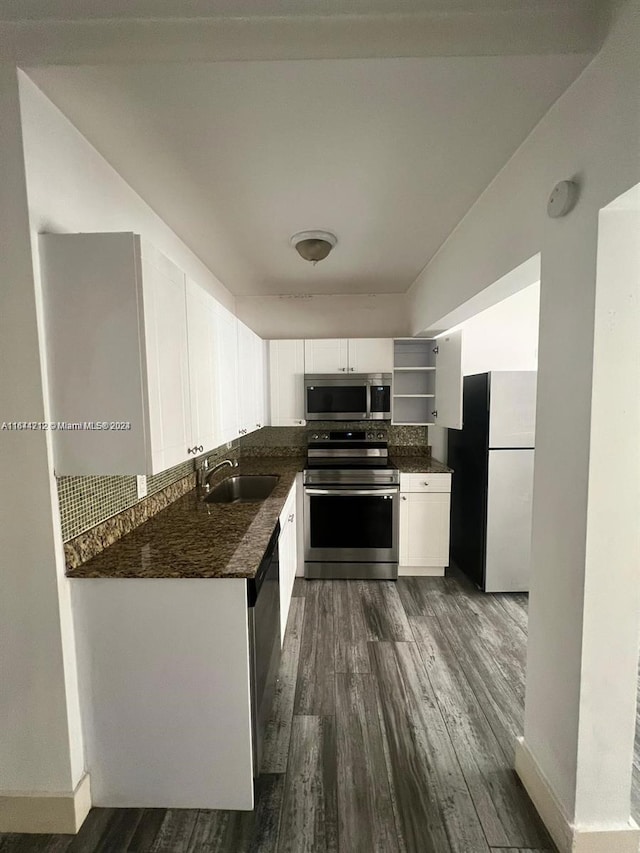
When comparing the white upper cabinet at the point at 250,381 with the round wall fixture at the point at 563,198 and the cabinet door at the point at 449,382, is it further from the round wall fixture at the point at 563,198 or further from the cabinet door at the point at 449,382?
the round wall fixture at the point at 563,198

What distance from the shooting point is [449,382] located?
3049 millimetres

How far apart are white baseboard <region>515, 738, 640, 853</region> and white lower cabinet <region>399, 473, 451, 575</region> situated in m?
1.77

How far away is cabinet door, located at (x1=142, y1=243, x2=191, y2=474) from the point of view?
1256 millimetres

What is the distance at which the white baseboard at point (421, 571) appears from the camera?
316 centimetres

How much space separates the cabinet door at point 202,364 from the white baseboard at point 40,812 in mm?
1368

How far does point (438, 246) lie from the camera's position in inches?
96.5

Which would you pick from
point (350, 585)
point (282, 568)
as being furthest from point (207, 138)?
point (350, 585)

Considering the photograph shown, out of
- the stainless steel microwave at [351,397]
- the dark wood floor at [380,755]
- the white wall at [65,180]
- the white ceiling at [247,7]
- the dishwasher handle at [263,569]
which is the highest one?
the white ceiling at [247,7]

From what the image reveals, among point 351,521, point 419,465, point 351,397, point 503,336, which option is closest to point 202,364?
point 351,397

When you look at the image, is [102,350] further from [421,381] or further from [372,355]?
[421,381]

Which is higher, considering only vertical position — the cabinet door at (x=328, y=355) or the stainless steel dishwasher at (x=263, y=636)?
the cabinet door at (x=328, y=355)

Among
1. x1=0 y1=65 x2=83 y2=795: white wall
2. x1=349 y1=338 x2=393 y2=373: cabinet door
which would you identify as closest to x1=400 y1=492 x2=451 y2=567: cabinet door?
x1=349 y1=338 x2=393 y2=373: cabinet door

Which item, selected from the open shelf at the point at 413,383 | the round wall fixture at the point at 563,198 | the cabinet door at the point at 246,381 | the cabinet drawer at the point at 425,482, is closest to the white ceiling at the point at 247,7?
the round wall fixture at the point at 563,198

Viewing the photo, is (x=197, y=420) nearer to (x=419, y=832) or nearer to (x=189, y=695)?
(x=189, y=695)
